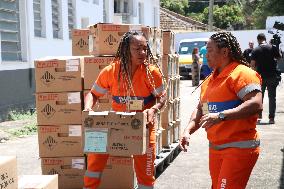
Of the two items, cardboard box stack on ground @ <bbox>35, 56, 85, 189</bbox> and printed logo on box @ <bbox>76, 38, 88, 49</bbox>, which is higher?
printed logo on box @ <bbox>76, 38, 88, 49</bbox>

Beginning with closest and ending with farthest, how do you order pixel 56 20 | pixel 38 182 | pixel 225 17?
pixel 38 182
pixel 56 20
pixel 225 17

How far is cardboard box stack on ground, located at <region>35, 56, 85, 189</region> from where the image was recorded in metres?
5.59

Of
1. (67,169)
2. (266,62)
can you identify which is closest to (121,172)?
(67,169)

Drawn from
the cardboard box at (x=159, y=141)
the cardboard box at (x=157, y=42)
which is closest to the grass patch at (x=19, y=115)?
the cardboard box at (x=159, y=141)

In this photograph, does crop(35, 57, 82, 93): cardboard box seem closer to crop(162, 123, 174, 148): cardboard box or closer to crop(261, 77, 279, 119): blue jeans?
crop(162, 123, 174, 148): cardboard box

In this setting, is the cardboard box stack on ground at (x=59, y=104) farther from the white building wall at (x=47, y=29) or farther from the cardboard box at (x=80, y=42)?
the white building wall at (x=47, y=29)

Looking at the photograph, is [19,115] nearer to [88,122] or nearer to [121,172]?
[121,172]

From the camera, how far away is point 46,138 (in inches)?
222

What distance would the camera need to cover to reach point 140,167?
178 inches

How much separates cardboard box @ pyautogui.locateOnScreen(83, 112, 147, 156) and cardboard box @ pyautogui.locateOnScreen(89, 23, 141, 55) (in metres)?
1.60

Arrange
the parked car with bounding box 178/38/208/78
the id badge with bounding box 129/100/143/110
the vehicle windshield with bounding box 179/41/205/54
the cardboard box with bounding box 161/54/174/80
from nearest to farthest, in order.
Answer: the id badge with bounding box 129/100/143/110 < the cardboard box with bounding box 161/54/174/80 < the parked car with bounding box 178/38/208/78 < the vehicle windshield with bounding box 179/41/205/54

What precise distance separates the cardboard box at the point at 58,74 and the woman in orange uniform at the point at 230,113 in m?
2.20

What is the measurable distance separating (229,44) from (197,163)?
3861 mm

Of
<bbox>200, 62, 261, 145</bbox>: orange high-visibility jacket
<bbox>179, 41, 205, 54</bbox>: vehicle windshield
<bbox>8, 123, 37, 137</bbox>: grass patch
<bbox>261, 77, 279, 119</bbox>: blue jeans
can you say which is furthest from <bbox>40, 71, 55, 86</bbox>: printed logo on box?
<bbox>179, 41, 205, 54</bbox>: vehicle windshield
